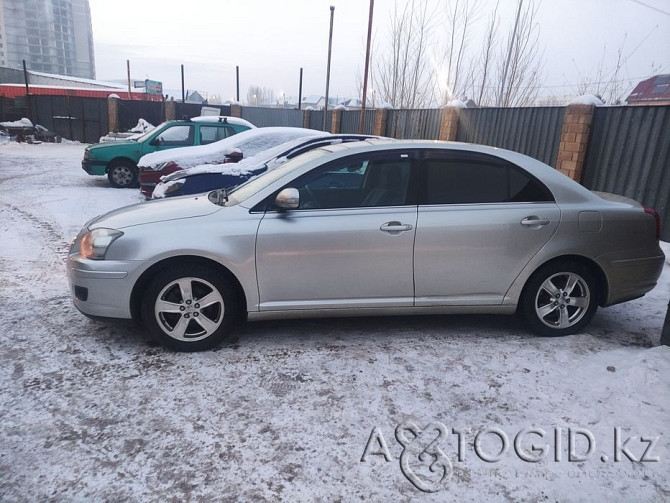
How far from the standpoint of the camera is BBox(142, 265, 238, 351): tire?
3389 mm

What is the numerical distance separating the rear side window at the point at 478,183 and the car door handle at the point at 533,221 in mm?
160

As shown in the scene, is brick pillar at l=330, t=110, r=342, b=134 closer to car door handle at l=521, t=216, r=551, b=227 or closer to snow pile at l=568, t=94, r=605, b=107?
snow pile at l=568, t=94, r=605, b=107

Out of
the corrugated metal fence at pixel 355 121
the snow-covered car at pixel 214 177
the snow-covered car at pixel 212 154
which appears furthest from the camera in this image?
the corrugated metal fence at pixel 355 121

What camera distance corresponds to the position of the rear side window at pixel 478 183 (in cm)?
369

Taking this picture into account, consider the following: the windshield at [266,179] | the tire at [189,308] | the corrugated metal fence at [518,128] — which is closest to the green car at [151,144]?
the corrugated metal fence at [518,128]

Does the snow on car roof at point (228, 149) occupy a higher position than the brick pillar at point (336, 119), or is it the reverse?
the brick pillar at point (336, 119)

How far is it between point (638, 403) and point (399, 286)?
1.65 m

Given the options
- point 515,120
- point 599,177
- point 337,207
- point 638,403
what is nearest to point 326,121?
point 515,120

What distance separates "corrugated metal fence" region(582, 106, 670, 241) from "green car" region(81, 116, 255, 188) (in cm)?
738

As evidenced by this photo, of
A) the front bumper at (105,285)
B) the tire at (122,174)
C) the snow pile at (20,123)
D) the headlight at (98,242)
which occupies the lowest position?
the tire at (122,174)

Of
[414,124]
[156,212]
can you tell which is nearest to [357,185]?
[156,212]

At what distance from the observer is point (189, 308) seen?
3447 mm

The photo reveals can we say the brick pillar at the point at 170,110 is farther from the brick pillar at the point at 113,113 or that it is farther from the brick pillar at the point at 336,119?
the brick pillar at the point at 336,119

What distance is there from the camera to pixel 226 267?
11.2 ft
